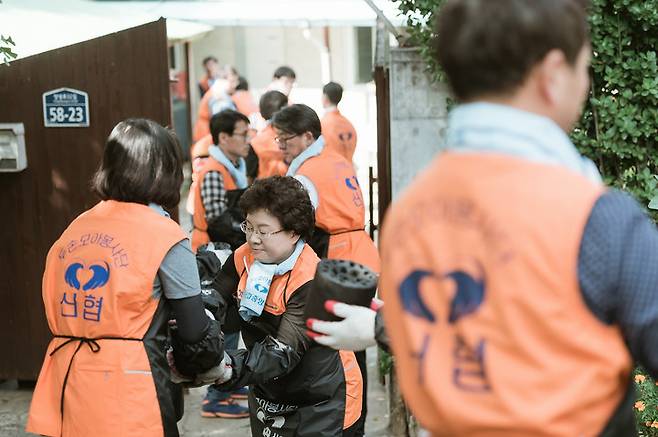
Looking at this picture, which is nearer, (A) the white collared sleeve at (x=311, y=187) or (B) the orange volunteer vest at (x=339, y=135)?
(A) the white collared sleeve at (x=311, y=187)

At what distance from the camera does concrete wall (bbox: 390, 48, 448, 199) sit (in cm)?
606

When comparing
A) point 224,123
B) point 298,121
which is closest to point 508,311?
point 298,121

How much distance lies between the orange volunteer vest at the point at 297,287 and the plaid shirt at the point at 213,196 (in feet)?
8.67

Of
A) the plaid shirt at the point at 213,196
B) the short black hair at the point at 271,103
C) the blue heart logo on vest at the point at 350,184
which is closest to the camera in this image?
the blue heart logo on vest at the point at 350,184

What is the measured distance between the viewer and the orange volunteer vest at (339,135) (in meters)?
9.38

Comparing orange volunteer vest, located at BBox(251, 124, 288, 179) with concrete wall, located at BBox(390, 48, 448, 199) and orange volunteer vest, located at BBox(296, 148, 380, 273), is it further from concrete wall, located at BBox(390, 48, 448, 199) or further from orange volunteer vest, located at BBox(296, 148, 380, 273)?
concrete wall, located at BBox(390, 48, 448, 199)

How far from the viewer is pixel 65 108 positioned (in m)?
6.19

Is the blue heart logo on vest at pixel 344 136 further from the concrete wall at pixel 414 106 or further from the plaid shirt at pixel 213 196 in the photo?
the concrete wall at pixel 414 106

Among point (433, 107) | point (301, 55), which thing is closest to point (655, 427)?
point (433, 107)

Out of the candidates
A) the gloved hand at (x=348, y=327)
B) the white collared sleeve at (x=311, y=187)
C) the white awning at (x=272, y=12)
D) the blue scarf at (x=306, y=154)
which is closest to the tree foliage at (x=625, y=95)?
the white collared sleeve at (x=311, y=187)

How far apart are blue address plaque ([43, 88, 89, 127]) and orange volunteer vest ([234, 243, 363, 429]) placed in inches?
95.8

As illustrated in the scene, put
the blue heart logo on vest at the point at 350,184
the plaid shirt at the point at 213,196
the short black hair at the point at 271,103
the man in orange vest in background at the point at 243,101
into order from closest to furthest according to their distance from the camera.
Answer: the blue heart logo on vest at the point at 350,184 < the plaid shirt at the point at 213,196 < the short black hair at the point at 271,103 < the man in orange vest in background at the point at 243,101

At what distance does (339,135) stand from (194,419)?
147 inches

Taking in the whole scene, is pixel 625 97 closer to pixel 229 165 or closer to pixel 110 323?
pixel 229 165
